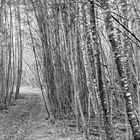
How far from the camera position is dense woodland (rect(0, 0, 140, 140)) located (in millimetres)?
2816

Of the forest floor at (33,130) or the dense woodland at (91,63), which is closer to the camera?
the dense woodland at (91,63)

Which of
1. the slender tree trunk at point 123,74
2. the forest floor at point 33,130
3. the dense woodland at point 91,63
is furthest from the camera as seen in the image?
the forest floor at point 33,130

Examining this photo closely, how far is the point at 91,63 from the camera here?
3834 millimetres

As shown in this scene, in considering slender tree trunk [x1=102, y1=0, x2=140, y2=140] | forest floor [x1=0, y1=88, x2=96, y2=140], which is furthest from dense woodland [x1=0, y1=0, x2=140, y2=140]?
forest floor [x1=0, y1=88, x2=96, y2=140]

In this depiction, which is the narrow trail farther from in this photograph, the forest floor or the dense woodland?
the dense woodland

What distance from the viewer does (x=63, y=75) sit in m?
7.17

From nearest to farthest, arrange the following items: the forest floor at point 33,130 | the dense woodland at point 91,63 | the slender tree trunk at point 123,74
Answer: the slender tree trunk at point 123,74
the dense woodland at point 91,63
the forest floor at point 33,130

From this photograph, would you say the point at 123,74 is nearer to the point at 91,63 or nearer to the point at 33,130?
the point at 91,63

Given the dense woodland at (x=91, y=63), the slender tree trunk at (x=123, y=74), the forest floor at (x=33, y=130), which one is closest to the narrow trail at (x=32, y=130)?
the forest floor at (x=33, y=130)

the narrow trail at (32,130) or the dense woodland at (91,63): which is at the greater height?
the dense woodland at (91,63)

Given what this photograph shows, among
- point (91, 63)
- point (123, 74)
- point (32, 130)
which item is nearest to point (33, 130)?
point (32, 130)

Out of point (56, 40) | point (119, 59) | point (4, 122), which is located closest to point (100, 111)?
point (119, 59)

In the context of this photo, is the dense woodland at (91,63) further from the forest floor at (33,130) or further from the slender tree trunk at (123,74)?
the forest floor at (33,130)

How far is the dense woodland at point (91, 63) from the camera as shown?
2.82 m
